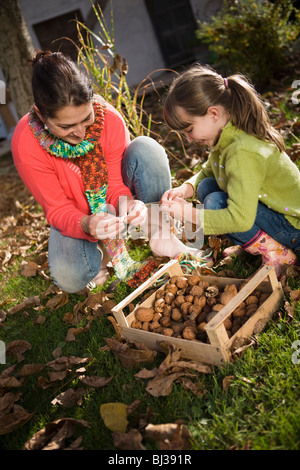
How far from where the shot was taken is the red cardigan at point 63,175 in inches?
93.8

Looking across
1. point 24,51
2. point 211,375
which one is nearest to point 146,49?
point 24,51

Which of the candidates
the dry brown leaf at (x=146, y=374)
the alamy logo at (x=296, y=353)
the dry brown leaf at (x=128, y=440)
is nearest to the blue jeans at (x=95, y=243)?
the dry brown leaf at (x=146, y=374)

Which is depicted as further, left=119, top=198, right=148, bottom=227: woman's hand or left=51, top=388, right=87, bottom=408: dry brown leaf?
left=119, top=198, right=148, bottom=227: woman's hand

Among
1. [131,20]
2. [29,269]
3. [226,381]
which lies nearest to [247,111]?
[226,381]

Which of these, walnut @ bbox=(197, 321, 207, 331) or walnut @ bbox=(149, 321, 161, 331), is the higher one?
walnut @ bbox=(197, 321, 207, 331)

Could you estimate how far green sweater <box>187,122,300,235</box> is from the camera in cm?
192

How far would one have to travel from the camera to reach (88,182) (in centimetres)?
250

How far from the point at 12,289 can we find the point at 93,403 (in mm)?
1477

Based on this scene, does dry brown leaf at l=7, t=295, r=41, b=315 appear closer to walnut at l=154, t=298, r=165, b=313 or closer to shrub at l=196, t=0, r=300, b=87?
walnut at l=154, t=298, r=165, b=313

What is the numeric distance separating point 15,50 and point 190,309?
4268 mm

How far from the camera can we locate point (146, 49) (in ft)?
27.1

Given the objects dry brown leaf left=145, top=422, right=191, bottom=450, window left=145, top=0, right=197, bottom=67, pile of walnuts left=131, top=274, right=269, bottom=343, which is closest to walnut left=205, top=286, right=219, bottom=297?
pile of walnuts left=131, top=274, right=269, bottom=343

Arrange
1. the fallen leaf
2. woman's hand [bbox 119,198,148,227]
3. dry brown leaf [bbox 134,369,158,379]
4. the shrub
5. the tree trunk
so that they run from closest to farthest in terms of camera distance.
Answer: the fallen leaf → dry brown leaf [bbox 134,369,158,379] → woman's hand [bbox 119,198,148,227] → the shrub → the tree trunk

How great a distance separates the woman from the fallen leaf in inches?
33.4
